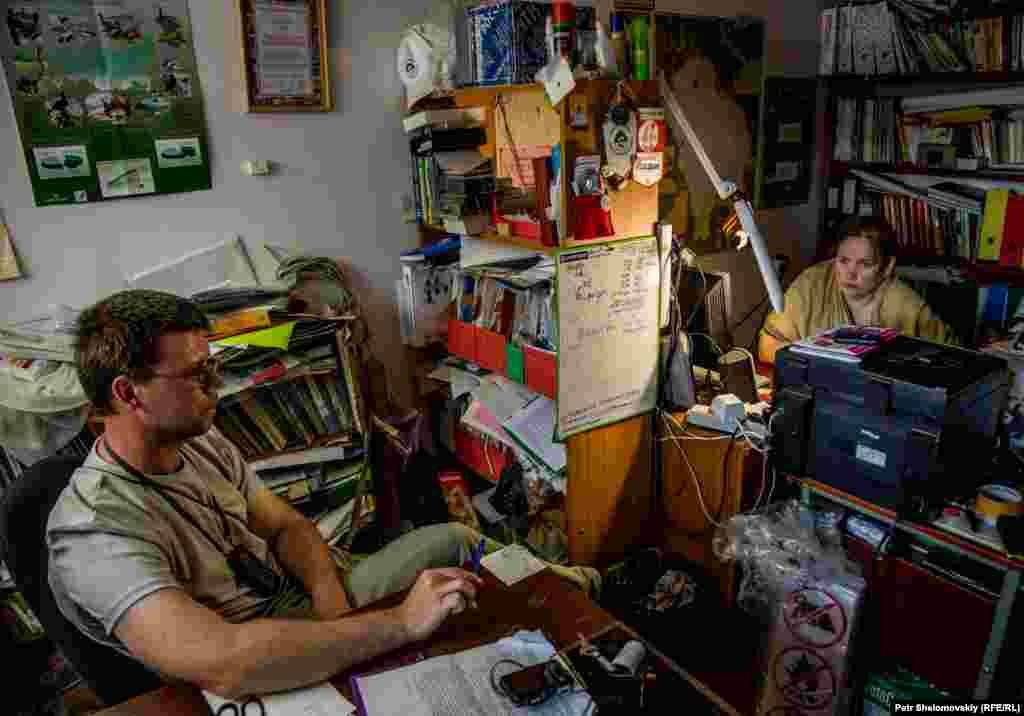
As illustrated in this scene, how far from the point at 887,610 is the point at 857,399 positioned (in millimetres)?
565

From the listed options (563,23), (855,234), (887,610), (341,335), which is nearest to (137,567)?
(341,335)

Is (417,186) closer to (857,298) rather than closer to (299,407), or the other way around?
(299,407)

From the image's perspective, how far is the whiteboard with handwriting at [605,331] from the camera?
6.56ft

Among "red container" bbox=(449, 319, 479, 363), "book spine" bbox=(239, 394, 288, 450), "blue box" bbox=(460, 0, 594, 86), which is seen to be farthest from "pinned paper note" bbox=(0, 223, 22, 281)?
"blue box" bbox=(460, 0, 594, 86)

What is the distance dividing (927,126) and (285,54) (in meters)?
2.64

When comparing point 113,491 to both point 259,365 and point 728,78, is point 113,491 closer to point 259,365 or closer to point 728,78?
point 259,365

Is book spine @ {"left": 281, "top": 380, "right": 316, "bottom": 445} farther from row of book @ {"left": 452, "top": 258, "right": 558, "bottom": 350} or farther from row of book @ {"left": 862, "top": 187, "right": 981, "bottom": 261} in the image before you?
row of book @ {"left": 862, "top": 187, "right": 981, "bottom": 261}

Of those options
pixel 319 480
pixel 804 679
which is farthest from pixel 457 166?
pixel 804 679

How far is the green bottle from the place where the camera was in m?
1.94

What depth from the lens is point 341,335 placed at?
231 centimetres

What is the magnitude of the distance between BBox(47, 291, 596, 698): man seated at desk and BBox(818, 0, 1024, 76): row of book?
2717 millimetres

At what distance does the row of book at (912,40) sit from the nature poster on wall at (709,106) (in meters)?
0.35

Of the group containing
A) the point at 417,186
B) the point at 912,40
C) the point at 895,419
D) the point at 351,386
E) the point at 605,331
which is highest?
the point at 912,40

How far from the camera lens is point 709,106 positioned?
3.09 m
